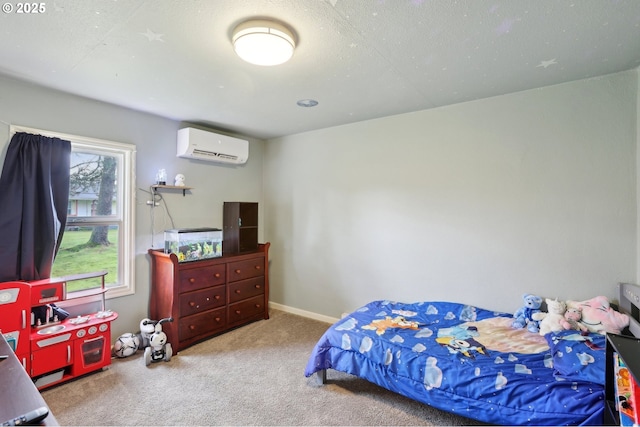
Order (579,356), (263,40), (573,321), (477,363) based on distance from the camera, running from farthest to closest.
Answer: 1. (573,321)
2. (477,363)
3. (579,356)
4. (263,40)

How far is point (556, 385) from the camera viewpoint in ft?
5.20

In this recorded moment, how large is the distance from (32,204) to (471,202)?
359 centimetres

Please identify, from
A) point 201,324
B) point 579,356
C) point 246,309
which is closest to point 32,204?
point 201,324

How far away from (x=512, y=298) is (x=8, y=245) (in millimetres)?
3947

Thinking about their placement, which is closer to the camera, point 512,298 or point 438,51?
point 438,51

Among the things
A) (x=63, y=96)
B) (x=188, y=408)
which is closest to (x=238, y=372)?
(x=188, y=408)

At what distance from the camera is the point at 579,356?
1688 mm

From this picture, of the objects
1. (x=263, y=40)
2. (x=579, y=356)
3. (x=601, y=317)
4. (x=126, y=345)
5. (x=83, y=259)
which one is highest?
(x=263, y=40)

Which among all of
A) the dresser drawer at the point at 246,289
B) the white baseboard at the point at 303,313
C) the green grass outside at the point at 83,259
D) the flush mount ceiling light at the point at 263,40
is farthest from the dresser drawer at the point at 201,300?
the flush mount ceiling light at the point at 263,40

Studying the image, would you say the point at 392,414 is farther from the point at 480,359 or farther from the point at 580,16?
the point at 580,16

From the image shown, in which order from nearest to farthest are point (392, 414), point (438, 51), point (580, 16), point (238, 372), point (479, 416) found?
1. point (580, 16)
2. point (479, 416)
3. point (438, 51)
4. point (392, 414)
5. point (238, 372)

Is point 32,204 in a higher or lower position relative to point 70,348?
higher

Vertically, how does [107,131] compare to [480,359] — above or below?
above

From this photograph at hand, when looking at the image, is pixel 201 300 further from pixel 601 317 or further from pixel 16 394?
pixel 601 317
